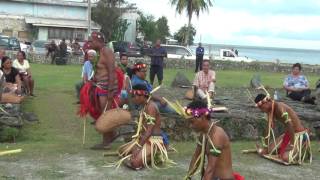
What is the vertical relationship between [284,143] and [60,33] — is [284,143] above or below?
below

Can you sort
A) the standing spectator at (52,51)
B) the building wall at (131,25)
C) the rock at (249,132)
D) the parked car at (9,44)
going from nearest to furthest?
the rock at (249,132) < the standing spectator at (52,51) < the parked car at (9,44) < the building wall at (131,25)

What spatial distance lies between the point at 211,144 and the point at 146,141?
2139 mm

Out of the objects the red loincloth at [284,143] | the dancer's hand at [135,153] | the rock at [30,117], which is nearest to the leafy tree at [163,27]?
the rock at [30,117]

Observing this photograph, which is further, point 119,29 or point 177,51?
point 119,29

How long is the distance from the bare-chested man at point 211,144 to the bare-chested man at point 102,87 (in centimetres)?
309

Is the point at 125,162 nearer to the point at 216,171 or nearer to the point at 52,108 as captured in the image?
the point at 216,171

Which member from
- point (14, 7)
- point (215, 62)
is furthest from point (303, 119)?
point (14, 7)

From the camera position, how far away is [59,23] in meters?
48.2

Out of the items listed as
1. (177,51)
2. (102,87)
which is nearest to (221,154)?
(102,87)

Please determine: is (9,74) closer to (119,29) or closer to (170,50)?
(170,50)

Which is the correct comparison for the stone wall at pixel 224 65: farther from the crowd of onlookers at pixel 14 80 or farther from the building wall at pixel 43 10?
the building wall at pixel 43 10

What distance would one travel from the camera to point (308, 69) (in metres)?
30.0

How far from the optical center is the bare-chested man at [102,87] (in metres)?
7.91

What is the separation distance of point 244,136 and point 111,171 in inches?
129
